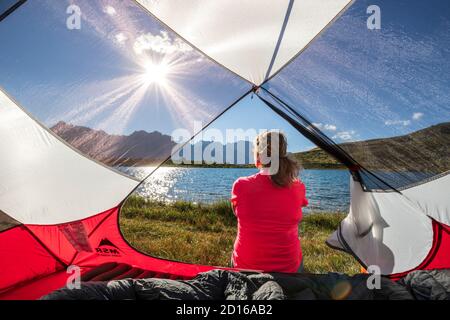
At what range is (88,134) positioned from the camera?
2279 mm

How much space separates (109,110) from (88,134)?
8.6 inches

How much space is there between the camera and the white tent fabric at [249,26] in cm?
191

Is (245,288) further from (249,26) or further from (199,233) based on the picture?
(199,233)

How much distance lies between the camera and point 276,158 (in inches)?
79.4

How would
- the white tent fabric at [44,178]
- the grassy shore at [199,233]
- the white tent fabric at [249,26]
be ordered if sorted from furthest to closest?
the grassy shore at [199,233], the white tent fabric at [44,178], the white tent fabric at [249,26]

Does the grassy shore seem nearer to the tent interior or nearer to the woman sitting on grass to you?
the tent interior

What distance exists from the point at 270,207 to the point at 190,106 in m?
0.99

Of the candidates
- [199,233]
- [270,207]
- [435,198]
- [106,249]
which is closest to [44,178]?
[106,249]

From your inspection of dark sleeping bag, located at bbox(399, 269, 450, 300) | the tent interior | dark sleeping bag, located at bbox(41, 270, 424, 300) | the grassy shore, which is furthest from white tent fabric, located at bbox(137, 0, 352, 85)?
the grassy shore

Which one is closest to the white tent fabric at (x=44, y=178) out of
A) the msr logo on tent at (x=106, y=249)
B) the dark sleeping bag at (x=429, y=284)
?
the msr logo on tent at (x=106, y=249)

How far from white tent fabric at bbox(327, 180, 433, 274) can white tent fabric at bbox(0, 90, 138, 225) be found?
1682mm

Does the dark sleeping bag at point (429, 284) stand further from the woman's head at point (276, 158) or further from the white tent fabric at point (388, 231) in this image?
the woman's head at point (276, 158)

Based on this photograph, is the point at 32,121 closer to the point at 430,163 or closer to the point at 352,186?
the point at 352,186
